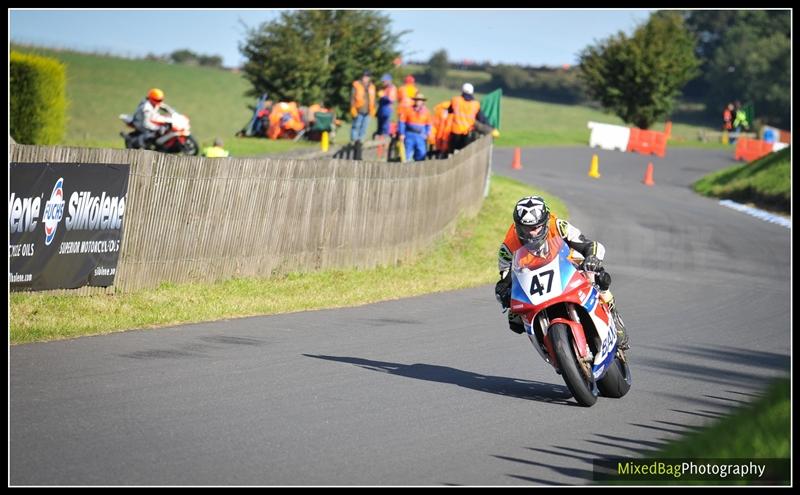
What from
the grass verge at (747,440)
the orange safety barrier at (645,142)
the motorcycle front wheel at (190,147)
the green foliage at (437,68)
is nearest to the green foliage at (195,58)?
the green foliage at (437,68)

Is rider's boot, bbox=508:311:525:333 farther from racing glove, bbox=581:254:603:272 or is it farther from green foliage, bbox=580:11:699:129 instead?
green foliage, bbox=580:11:699:129

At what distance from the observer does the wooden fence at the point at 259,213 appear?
520 inches

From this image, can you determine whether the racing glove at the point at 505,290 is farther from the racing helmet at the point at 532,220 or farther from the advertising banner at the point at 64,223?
the advertising banner at the point at 64,223

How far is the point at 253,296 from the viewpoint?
1429 centimetres

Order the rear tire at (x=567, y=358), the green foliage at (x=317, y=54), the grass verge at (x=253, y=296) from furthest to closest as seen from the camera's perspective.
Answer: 1. the green foliage at (x=317, y=54)
2. the grass verge at (x=253, y=296)
3. the rear tire at (x=567, y=358)

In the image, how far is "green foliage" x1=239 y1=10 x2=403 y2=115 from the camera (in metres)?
40.8

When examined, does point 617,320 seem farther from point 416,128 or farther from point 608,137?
point 608,137

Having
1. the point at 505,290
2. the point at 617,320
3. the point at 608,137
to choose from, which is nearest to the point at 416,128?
the point at 617,320

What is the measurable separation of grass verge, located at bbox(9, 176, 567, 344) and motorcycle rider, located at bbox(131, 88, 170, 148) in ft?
21.4

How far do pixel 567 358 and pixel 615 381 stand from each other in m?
0.95

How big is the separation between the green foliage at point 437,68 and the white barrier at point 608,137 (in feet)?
134

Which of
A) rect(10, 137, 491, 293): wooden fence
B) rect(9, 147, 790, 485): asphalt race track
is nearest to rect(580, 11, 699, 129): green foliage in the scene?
rect(10, 137, 491, 293): wooden fence

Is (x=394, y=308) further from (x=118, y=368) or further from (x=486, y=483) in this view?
(x=486, y=483)

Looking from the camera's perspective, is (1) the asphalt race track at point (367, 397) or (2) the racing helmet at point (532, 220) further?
(2) the racing helmet at point (532, 220)
